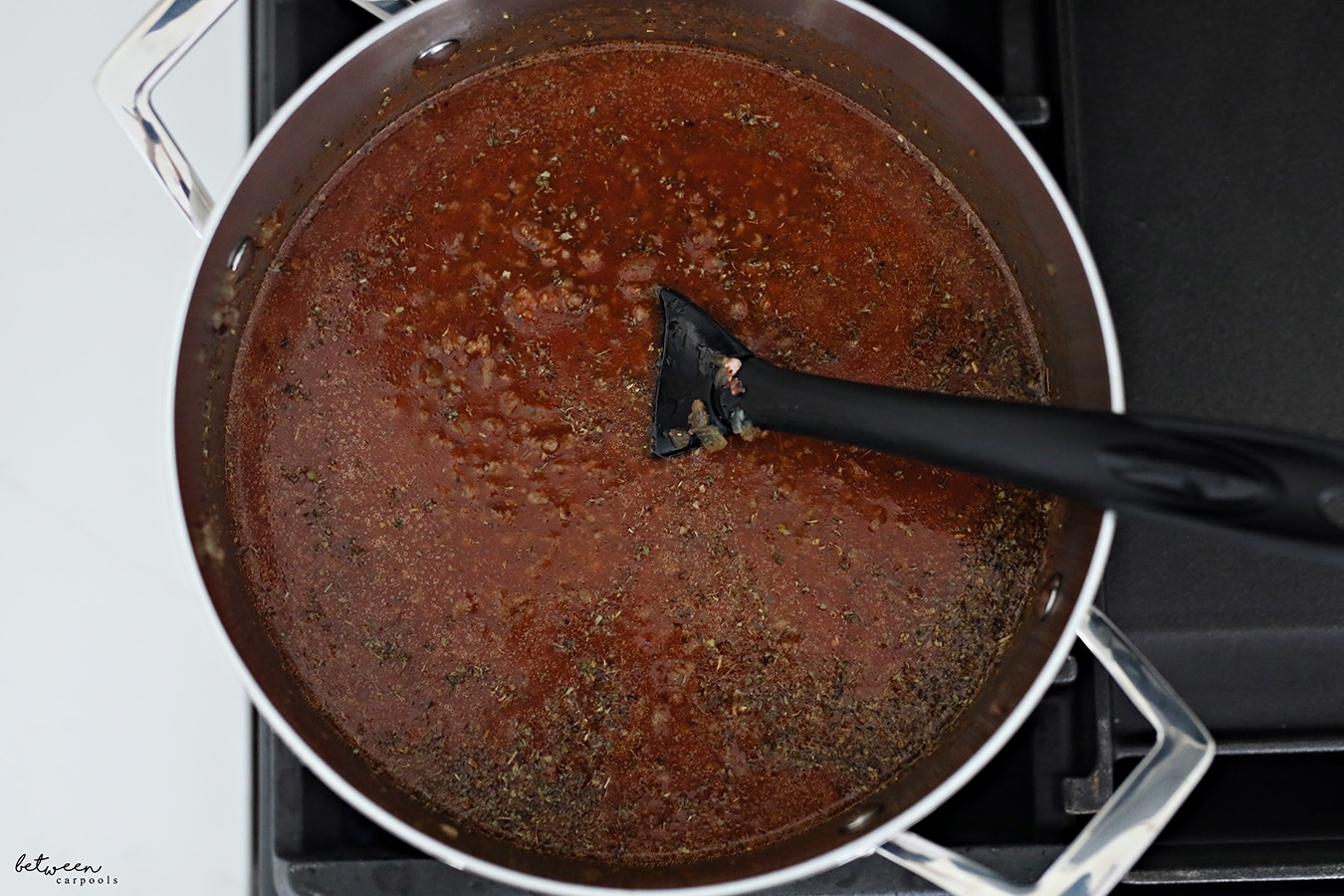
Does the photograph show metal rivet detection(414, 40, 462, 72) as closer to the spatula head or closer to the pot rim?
the pot rim

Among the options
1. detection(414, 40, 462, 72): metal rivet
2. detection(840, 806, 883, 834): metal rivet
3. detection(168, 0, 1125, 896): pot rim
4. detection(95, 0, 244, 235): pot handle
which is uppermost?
detection(414, 40, 462, 72): metal rivet

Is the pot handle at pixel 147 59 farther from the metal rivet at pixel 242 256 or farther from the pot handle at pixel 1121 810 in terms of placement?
the pot handle at pixel 1121 810

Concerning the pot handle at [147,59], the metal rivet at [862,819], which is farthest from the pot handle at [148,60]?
the metal rivet at [862,819]

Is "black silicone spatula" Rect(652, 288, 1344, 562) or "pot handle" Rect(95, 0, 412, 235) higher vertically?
"pot handle" Rect(95, 0, 412, 235)

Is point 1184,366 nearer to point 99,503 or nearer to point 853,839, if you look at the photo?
point 853,839

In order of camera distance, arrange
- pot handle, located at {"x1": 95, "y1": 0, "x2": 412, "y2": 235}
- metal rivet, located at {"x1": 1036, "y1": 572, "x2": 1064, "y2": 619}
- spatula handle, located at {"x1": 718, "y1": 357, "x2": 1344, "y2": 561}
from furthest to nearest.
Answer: metal rivet, located at {"x1": 1036, "y1": 572, "x2": 1064, "y2": 619} < pot handle, located at {"x1": 95, "y1": 0, "x2": 412, "y2": 235} < spatula handle, located at {"x1": 718, "y1": 357, "x2": 1344, "y2": 561}

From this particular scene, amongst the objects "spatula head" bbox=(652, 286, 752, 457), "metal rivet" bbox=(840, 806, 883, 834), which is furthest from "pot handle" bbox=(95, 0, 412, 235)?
"metal rivet" bbox=(840, 806, 883, 834)

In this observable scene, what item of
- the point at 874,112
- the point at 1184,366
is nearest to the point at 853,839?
the point at 1184,366
